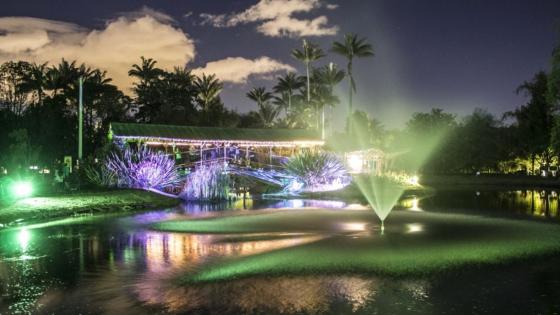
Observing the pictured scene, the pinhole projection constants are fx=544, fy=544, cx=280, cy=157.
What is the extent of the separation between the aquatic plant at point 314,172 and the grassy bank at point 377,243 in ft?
45.7

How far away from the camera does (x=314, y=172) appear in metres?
38.8

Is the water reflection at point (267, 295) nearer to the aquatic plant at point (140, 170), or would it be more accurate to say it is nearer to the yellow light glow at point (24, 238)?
the yellow light glow at point (24, 238)

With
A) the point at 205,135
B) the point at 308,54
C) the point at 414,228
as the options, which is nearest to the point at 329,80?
the point at 308,54

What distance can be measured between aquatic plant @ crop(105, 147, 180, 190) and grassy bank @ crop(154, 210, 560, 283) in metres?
11.0

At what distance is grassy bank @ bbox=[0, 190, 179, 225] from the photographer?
22.7 m

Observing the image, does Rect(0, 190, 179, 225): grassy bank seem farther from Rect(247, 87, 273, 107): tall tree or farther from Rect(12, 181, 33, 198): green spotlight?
Rect(247, 87, 273, 107): tall tree

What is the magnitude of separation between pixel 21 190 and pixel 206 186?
10318 millimetres

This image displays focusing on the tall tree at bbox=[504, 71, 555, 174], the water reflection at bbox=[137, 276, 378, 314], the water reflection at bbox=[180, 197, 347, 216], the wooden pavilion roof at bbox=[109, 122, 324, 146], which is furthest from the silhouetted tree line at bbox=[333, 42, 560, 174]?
the water reflection at bbox=[137, 276, 378, 314]

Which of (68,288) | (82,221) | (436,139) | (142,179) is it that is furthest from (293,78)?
(68,288)

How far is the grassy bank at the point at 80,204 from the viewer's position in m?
22.7

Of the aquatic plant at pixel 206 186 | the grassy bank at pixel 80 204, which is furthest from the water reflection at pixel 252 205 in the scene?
the grassy bank at pixel 80 204

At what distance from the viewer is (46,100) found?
220 feet

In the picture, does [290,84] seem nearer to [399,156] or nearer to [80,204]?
[399,156]

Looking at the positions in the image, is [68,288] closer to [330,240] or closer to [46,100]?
[330,240]
